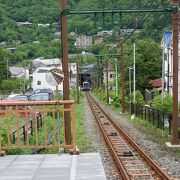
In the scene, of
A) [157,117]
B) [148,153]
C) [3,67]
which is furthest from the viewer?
[3,67]

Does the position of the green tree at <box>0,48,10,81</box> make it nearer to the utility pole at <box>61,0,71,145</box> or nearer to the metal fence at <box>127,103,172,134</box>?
the metal fence at <box>127,103,172,134</box>

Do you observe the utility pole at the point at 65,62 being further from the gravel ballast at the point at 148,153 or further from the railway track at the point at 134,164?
the railway track at the point at 134,164

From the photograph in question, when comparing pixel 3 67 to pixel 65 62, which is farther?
pixel 3 67

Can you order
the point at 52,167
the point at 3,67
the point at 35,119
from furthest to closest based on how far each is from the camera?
the point at 3,67, the point at 35,119, the point at 52,167

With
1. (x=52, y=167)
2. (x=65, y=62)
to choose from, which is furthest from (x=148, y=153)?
(x=52, y=167)

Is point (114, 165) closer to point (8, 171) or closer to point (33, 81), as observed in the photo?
point (8, 171)

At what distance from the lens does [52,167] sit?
10508mm

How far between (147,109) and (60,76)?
56.8 feet

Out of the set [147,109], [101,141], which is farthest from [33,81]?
[101,141]

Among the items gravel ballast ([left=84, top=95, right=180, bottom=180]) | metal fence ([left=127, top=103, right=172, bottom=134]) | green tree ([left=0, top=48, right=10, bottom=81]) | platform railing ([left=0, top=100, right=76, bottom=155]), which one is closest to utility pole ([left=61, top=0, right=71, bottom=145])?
platform railing ([left=0, top=100, right=76, bottom=155])

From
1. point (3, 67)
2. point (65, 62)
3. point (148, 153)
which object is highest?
point (3, 67)

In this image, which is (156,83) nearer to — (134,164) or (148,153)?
(148,153)

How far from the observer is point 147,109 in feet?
95.6

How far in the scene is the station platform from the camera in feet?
31.1
